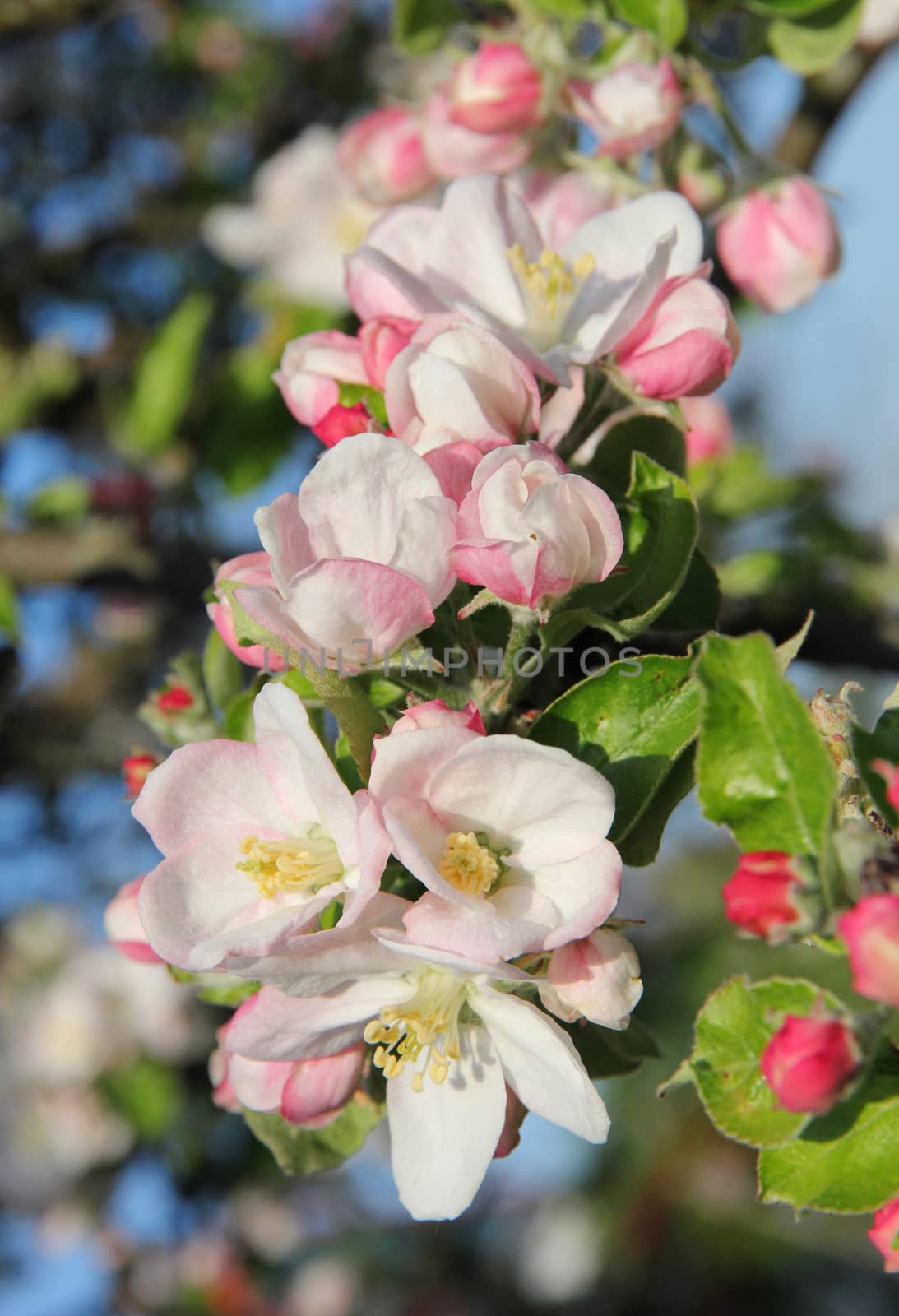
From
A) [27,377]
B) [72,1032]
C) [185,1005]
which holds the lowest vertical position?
[72,1032]

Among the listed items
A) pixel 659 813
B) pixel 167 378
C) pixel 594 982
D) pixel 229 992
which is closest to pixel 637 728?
pixel 659 813

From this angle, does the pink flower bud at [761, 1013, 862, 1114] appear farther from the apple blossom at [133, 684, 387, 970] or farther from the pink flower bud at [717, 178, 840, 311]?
the pink flower bud at [717, 178, 840, 311]

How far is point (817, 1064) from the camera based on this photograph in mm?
665

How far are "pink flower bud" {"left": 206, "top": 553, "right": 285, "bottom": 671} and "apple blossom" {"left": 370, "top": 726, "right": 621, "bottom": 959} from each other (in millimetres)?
156

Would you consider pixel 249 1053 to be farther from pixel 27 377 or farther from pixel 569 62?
pixel 27 377

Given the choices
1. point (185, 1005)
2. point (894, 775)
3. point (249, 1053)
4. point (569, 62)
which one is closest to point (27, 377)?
point (185, 1005)

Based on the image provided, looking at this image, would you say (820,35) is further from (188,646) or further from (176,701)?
(188,646)

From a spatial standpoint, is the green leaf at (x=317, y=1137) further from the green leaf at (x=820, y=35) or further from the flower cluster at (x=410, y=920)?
the green leaf at (x=820, y=35)

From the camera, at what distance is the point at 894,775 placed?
2.25ft

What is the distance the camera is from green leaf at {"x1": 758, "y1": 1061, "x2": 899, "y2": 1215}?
764mm

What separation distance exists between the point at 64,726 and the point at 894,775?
2.78m

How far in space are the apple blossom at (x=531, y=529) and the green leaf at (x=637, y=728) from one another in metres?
0.07

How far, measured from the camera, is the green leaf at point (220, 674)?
111 centimetres

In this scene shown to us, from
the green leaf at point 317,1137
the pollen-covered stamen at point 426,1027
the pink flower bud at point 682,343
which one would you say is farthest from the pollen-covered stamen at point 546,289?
the green leaf at point 317,1137
